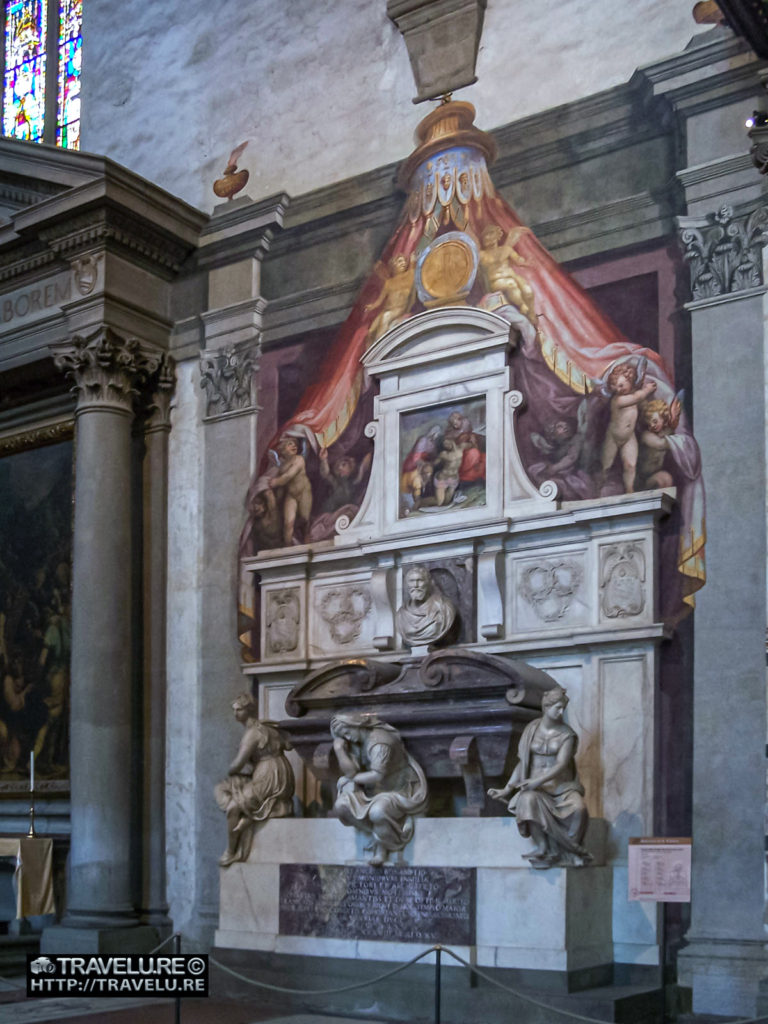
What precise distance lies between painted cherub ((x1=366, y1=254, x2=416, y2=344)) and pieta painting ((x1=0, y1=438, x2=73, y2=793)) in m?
4.25

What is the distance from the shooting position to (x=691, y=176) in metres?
11.4

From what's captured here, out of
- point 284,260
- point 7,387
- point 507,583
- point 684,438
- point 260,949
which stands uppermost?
point 284,260

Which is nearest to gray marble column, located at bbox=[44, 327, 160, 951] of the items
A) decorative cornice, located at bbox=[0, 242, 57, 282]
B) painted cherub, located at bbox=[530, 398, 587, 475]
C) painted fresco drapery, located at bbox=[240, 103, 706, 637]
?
decorative cornice, located at bbox=[0, 242, 57, 282]

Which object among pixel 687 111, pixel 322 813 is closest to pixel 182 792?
pixel 322 813

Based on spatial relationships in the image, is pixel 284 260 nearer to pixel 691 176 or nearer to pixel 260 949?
pixel 691 176

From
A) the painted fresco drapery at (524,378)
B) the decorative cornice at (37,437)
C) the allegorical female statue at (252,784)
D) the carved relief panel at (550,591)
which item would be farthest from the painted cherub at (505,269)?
the decorative cornice at (37,437)

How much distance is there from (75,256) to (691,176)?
6650 millimetres

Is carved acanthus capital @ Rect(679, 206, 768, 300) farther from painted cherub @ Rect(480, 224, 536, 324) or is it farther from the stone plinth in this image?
the stone plinth

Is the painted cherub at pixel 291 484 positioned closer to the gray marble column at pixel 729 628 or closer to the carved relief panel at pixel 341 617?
the carved relief panel at pixel 341 617

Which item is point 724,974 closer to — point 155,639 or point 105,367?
point 155,639

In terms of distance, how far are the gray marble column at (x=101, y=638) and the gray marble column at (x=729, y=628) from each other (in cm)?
576

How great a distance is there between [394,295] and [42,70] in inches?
309

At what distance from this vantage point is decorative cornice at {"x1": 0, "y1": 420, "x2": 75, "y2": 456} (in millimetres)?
15445

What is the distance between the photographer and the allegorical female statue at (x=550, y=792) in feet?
32.8
